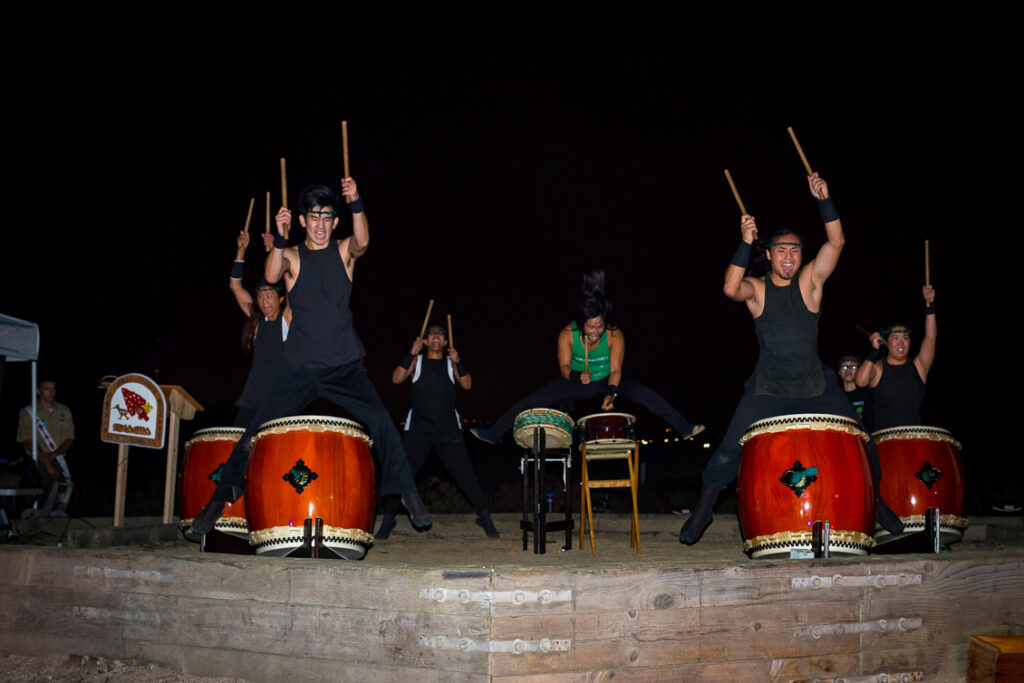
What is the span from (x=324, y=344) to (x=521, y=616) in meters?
2.42

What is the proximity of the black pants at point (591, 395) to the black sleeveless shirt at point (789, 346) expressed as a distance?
2242 mm

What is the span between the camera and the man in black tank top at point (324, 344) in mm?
5445

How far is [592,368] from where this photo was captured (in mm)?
8141

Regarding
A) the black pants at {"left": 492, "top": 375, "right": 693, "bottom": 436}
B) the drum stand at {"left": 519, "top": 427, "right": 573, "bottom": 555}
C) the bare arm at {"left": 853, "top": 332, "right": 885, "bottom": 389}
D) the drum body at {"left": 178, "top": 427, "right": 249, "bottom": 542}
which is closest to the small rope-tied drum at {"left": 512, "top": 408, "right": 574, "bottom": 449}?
the drum stand at {"left": 519, "top": 427, "right": 573, "bottom": 555}

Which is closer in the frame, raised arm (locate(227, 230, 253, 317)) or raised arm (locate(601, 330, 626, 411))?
raised arm (locate(227, 230, 253, 317))

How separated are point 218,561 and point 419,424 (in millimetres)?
4421

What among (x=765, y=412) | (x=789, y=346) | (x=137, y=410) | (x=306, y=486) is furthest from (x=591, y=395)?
(x=137, y=410)

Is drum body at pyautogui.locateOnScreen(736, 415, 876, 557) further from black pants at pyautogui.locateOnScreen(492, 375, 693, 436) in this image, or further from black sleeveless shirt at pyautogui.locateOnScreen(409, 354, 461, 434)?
black sleeveless shirt at pyautogui.locateOnScreen(409, 354, 461, 434)

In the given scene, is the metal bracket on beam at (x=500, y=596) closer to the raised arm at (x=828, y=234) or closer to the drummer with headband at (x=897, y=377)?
Result: the raised arm at (x=828, y=234)

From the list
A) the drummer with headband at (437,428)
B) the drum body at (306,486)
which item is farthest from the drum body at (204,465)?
the drummer with headband at (437,428)

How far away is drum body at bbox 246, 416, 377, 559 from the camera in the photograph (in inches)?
199

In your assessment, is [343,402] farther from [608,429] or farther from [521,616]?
[608,429]

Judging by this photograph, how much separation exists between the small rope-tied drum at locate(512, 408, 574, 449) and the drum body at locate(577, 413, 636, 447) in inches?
7.4

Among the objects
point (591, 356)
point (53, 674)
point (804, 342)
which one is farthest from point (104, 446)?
point (804, 342)
